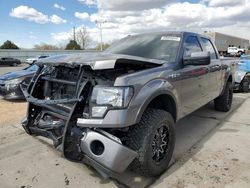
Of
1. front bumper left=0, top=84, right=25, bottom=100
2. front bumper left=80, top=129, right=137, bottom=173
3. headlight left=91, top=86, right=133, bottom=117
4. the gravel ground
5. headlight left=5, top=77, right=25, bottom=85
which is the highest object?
headlight left=91, top=86, right=133, bottom=117

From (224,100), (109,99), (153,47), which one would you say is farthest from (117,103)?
(224,100)

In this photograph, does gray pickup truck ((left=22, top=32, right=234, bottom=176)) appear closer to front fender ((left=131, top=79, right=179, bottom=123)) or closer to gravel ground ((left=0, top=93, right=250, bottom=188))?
front fender ((left=131, top=79, right=179, bottom=123))

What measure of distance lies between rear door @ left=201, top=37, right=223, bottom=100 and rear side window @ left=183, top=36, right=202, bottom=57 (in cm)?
37

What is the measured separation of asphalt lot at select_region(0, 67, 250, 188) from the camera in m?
3.04

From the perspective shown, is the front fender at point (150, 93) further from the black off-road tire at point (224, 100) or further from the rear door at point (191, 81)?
the black off-road tire at point (224, 100)

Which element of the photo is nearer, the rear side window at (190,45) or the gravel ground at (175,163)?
the gravel ground at (175,163)

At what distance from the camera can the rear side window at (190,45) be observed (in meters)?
4.02

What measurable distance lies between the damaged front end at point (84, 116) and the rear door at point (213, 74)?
2171 mm

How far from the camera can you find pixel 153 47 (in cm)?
395

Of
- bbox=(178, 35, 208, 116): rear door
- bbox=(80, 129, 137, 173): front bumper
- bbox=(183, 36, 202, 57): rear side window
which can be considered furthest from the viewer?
bbox=(183, 36, 202, 57): rear side window

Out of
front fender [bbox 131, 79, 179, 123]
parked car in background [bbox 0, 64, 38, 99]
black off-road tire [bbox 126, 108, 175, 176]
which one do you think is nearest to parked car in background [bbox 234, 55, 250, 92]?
front fender [bbox 131, 79, 179, 123]

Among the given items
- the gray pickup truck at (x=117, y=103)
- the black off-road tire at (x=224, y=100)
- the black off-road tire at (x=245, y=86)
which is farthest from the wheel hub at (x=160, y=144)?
the black off-road tire at (x=245, y=86)

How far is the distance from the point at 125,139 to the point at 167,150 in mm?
737

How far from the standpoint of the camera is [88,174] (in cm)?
321
